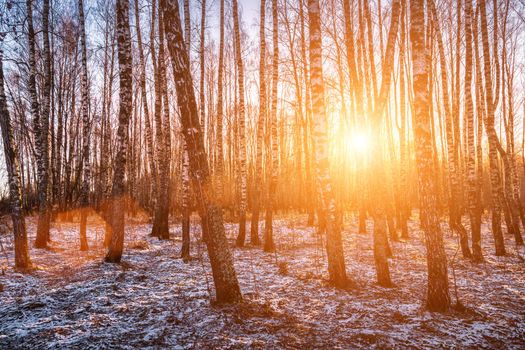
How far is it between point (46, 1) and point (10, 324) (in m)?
9.61

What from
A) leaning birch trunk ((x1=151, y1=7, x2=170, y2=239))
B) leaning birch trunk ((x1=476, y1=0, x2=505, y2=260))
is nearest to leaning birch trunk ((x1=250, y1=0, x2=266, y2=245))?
leaning birch trunk ((x1=151, y1=7, x2=170, y2=239))

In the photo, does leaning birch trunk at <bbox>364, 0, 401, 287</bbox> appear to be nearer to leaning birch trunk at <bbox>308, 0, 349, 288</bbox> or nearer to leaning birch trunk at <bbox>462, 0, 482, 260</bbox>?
leaning birch trunk at <bbox>308, 0, 349, 288</bbox>

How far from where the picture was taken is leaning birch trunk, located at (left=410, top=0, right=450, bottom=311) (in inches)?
183

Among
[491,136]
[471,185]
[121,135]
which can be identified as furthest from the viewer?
[491,136]

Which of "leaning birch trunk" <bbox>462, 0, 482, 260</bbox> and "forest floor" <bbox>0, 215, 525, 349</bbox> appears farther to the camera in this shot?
"leaning birch trunk" <bbox>462, 0, 482, 260</bbox>

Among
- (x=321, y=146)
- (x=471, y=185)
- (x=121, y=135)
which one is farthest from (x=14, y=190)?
(x=471, y=185)

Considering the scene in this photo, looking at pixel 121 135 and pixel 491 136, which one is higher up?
pixel 121 135

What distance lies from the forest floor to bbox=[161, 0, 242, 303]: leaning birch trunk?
35 cm

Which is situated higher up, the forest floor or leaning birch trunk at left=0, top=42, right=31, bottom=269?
leaning birch trunk at left=0, top=42, right=31, bottom=269

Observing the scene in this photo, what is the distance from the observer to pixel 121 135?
299 inches

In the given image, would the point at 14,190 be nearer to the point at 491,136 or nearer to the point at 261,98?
the point at 261,98

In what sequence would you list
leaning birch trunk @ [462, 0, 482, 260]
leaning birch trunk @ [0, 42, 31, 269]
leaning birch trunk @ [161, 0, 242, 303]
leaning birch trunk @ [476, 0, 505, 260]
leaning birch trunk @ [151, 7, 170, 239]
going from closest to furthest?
leaning birch trunk @ [161, 0, 242, 303] → leaning birch trunk @ [0, 42, 31, 269] → leaning birch trunk @ [462, 0, 482, 260] → leaning birch trunk @ [476, 0, 505, 260] → leaning birch trunk @ [151, 7, 170, 239]

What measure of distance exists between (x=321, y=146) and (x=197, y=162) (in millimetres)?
2503

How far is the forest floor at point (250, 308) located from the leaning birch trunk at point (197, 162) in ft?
1.13
